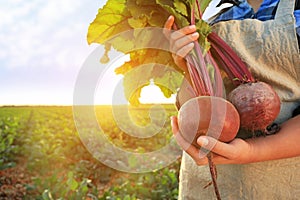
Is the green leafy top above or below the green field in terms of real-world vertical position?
above

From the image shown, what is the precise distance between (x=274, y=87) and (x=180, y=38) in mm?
348

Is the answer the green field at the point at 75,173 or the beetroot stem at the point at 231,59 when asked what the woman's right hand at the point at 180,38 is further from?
the green field at the point at 75,173

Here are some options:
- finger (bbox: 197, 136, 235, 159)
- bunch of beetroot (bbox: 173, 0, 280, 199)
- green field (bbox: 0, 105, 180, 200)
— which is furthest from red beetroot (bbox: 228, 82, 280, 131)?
green field (bbox: 0, 105, 180, 200)

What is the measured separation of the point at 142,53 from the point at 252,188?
58 centimetres

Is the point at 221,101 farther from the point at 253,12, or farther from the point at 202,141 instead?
the point at 253,12

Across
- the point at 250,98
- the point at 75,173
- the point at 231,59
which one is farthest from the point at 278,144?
the point at 75,173

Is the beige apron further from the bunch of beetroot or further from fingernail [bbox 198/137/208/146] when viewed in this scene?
fingernail [bbox 198/137/208/146]

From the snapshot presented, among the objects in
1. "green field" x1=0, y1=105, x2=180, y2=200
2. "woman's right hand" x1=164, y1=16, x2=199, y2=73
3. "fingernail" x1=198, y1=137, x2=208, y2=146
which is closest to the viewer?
"fingernail" x1=198, y1=137, x2=208, y2=146

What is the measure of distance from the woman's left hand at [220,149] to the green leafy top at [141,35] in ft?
0.90

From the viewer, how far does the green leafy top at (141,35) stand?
→ 1.24 m

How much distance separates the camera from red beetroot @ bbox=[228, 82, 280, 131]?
1158 mm

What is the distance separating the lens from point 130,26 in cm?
137

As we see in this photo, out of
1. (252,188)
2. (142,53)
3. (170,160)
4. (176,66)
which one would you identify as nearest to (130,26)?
(142,53)

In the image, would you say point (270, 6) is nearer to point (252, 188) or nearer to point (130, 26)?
point (130, 26)
